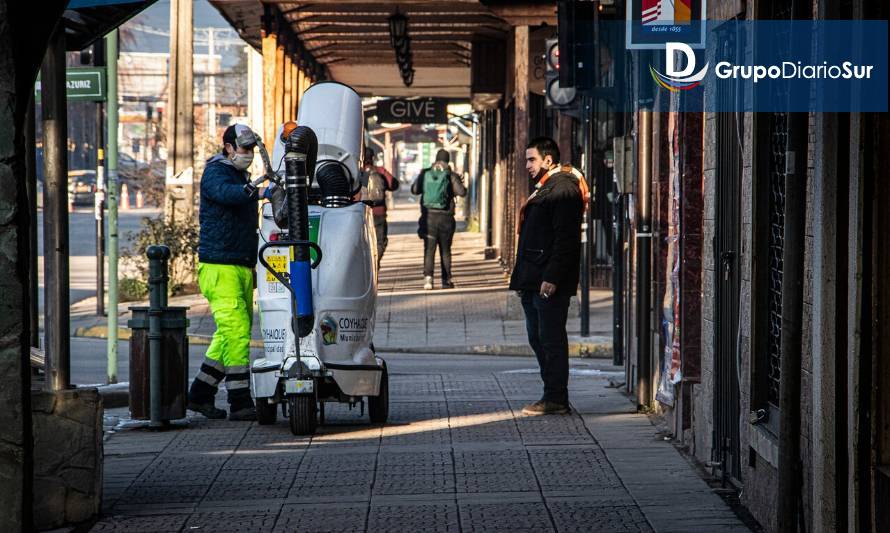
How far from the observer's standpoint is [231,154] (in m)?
10.4

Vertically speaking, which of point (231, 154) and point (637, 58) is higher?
point (637, 58)

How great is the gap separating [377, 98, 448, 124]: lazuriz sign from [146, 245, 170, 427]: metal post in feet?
78.2

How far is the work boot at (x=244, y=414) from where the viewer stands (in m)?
10.4

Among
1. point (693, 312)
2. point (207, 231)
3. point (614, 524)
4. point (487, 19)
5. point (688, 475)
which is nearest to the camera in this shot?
point (614, 524)

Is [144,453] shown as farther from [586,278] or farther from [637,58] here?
[586,278]

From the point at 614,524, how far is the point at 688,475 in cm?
134

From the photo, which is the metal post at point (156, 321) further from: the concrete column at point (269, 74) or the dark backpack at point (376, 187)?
the dark backpack at point (376, 187)

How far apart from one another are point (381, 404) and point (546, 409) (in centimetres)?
116

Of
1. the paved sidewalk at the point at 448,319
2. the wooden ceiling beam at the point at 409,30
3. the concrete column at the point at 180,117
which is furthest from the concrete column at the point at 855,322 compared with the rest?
the wooden ceiling beam at the point at 409,30

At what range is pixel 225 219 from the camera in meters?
10.2

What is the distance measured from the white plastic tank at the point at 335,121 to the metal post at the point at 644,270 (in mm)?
1953

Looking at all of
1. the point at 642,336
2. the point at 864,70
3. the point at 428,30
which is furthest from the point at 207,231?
the point at 428,30

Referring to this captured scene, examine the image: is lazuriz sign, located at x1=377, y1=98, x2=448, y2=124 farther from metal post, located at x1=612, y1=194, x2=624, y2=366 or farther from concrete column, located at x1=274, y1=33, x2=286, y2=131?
metal post, located at x1=612, y1=194, x2=624, y2=366

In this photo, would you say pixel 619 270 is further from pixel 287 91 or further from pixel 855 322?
pixel 287 91
